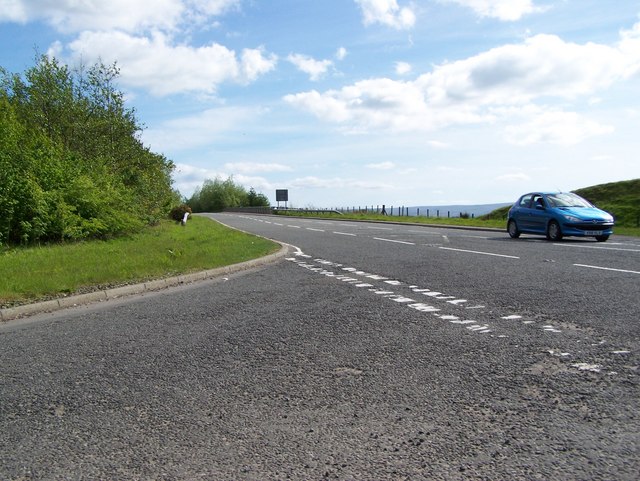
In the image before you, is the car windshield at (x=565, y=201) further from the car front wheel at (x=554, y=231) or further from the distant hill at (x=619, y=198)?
the distant hill at (x=619, y=198)

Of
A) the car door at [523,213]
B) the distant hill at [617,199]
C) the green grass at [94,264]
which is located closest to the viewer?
the green grass at [94,264]

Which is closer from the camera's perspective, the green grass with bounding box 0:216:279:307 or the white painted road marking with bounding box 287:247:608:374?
the white painted road marking with bounding box 287:247:608:374

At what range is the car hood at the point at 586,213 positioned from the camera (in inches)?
677

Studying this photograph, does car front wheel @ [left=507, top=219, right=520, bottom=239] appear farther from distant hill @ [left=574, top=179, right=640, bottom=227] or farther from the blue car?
distant hill @ [left=574, top=179, right=640, bottom=227]

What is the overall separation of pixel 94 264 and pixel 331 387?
858cm

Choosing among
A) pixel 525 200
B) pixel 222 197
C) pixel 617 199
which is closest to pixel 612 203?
pixel 617 199

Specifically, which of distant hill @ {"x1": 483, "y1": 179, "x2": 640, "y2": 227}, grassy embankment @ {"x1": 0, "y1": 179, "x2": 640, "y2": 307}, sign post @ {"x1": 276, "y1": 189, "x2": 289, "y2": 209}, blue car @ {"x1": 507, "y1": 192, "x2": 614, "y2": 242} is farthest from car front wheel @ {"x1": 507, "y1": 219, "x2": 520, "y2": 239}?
sign post @ {"x1": 276, "y1": 189, "x2": 289, "y2": 209}

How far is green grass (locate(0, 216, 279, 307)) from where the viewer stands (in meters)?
8.41

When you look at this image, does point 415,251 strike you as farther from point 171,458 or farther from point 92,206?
point 171,458

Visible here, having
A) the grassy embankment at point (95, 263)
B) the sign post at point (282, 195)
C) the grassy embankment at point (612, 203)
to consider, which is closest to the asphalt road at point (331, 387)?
the grassy embankment at point (95, 263)

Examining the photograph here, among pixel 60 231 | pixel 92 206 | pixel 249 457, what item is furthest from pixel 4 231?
pixel 249 457

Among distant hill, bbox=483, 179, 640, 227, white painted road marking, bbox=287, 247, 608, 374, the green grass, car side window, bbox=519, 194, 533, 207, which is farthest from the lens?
distant hill, bbox=483, 179, 640, 227

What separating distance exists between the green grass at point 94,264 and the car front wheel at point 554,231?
9.11m

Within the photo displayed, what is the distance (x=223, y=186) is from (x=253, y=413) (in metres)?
122
